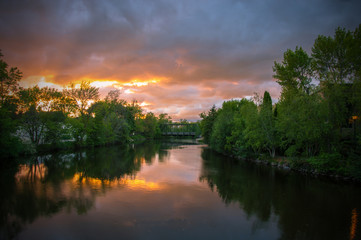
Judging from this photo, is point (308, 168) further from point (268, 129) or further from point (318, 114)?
point (268, 129)

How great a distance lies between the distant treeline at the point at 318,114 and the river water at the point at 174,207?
11.6 ft

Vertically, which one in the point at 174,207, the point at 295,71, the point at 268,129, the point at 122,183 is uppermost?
the point at 295,71

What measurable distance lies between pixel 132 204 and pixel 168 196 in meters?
2.44

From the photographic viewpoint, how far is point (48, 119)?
31.7m

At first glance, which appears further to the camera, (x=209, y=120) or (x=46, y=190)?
(x=209, y=120)

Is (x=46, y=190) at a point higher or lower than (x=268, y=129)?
lower

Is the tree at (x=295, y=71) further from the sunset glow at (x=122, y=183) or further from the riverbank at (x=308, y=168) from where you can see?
the sunset glow at (x=122, y=183)

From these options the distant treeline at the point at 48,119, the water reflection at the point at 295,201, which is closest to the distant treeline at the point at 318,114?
the water reflection at the point at 295,201

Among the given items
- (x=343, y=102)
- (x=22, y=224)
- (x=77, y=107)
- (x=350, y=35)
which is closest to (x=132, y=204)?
(x=22, y=224)

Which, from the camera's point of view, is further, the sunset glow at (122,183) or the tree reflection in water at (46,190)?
the sunset glow at (122,183)

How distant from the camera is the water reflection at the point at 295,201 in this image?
9195 millimetres

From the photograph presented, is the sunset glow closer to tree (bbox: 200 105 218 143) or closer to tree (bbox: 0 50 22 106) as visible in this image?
tree (bbox: 0 50 22 106)

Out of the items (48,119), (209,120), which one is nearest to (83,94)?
(48,119)

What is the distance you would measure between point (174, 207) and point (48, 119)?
2862cm
